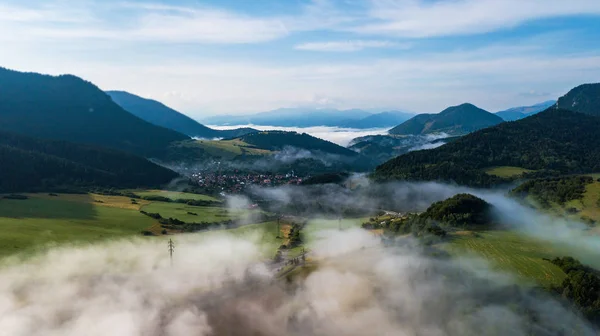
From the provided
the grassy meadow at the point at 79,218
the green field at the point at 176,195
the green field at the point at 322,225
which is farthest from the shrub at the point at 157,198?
the green field at the point at 322,225

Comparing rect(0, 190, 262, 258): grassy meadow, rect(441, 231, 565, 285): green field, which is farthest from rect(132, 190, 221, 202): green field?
rect(441, 231, 565, 285): green field

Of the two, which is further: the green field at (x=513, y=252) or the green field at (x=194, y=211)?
the green field at (x=194, y=211)

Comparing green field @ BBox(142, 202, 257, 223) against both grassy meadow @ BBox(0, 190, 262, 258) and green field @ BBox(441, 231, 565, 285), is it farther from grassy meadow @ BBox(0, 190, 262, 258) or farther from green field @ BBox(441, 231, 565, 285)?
green field @ BBox(441, 231, 565, 285)

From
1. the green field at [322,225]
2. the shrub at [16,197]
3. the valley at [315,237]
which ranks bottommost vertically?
the green field at [322,225]

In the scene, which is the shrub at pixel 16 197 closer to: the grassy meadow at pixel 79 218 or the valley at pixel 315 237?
the valley at pixel 315 237


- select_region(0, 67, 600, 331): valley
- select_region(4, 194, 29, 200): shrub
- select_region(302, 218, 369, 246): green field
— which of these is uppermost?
select_region(4, 194, 29, 200): shrub

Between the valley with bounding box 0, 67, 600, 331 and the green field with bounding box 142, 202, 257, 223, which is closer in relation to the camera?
the valley with bounding box 0, 67, 600, 331

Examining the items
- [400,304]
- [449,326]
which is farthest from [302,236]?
[449,326]

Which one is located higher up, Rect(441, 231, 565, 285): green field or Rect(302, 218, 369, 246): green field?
Rect(441, 231, 565, 285): green field
